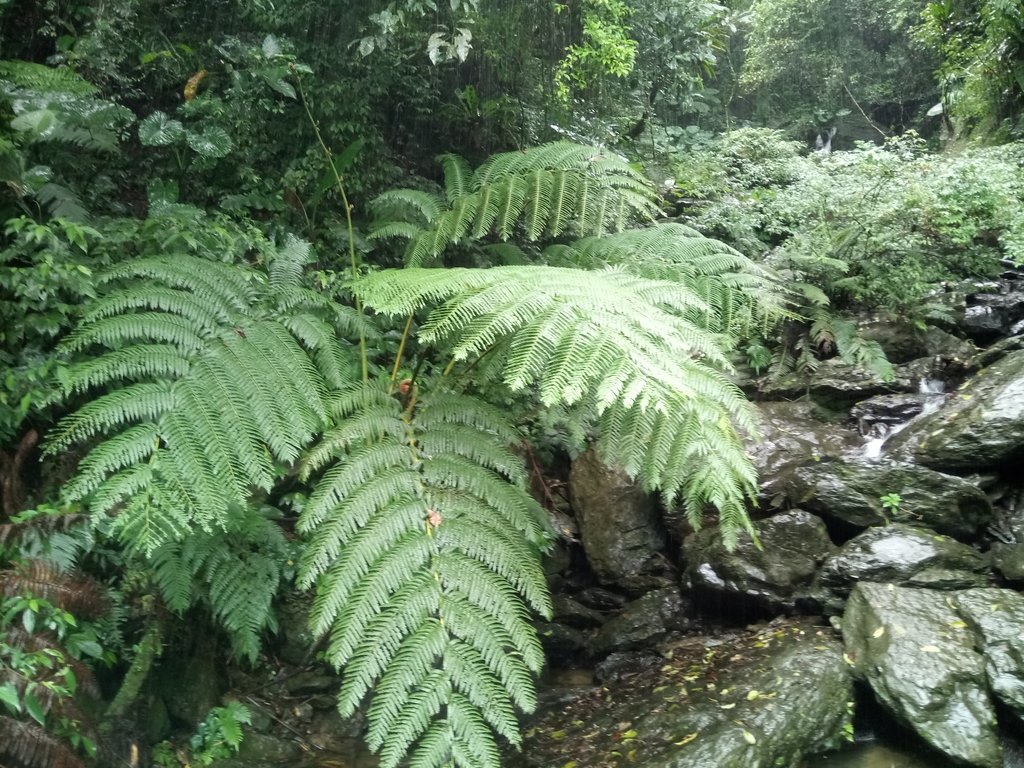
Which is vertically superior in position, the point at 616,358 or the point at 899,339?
the point at 616,358

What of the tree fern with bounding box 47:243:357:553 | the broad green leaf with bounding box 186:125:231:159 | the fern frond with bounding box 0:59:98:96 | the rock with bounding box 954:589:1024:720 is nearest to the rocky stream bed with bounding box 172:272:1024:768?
the rock with bounding box 954:589:1024:720

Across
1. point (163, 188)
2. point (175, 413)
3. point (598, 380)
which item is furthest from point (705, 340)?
point (163, 188)

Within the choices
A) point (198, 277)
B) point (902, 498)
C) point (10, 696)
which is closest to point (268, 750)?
point (10, 696)

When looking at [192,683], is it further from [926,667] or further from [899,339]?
[899,339]

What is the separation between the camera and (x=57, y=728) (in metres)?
2.22

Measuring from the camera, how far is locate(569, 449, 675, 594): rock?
14.7 feet

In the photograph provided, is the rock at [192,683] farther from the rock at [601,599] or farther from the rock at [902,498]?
the rock at [902,498]

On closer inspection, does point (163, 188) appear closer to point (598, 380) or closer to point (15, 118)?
point (15, 118)

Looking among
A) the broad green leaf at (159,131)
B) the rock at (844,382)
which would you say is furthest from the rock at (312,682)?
the rock at (844,382)

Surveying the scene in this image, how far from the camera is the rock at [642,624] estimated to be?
4.07 metres

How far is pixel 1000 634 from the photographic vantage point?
3.24 metres

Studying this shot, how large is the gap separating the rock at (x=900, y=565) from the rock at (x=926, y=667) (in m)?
0.23

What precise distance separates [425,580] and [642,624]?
8.14 ft

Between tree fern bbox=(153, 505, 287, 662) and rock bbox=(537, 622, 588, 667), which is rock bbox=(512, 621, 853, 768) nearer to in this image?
rock bbox=(537, 622, 588, 667)
